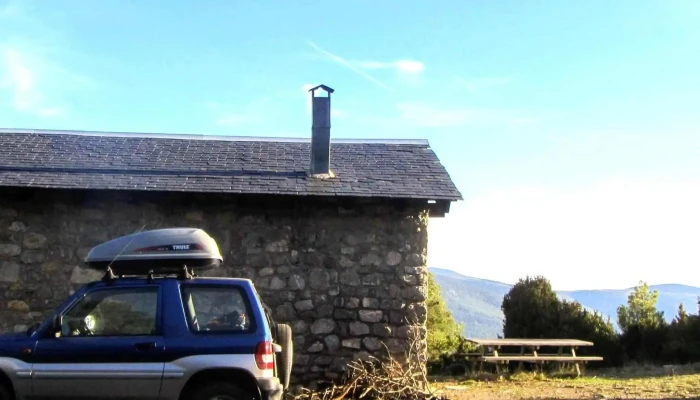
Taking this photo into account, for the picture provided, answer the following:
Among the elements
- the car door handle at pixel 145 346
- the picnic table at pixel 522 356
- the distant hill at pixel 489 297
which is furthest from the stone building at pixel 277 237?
the distant hill at pixel 489 297

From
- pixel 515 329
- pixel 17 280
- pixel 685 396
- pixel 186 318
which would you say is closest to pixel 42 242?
pixel 17 280

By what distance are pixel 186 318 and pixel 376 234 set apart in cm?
416

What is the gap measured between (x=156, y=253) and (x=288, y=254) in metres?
3.25

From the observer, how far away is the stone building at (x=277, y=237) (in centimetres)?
1003

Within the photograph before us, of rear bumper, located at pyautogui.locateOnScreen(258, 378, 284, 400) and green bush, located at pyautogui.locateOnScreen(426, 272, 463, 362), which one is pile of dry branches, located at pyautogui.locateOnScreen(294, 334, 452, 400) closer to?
rear bumper, located at pyautogui.locateOnScreen(258, 378, 284, 400)

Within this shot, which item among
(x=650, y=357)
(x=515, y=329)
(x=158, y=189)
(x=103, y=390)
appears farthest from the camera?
(x=515, y=329)

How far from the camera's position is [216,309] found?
22.2 ft

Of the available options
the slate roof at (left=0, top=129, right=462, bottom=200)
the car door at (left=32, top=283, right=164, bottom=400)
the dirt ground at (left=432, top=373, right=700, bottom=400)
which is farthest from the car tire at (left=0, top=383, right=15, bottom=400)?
the dirt ground at (left=432, top=373, right=700, bottom=400)

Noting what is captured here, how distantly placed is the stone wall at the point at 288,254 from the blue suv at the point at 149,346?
3.22 metres

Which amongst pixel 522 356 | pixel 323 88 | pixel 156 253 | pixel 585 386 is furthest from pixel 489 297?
pixel 156 253

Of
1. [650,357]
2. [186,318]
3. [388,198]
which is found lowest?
[650,357]

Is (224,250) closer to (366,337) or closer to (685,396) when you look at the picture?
(366,337)

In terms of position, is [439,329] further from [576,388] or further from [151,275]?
[151,275]

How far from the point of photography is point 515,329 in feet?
62.4
